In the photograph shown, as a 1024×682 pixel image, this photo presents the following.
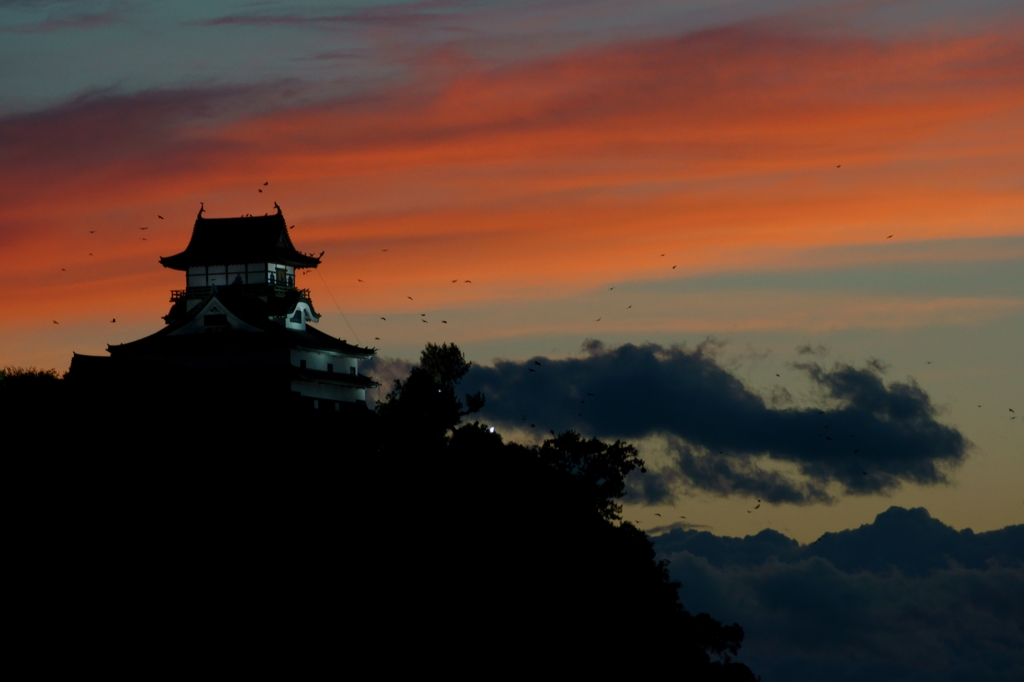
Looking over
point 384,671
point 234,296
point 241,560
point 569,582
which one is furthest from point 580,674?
point 234,296

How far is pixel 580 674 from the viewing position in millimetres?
80312

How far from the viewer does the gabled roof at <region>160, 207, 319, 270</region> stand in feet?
384

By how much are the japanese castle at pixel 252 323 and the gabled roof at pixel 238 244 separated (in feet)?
0.24

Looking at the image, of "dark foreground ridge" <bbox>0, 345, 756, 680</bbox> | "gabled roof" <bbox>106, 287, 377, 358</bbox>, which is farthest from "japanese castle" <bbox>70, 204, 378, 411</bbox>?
"dark foreground ridge" <bbox>0, 345, 756, 680</bbox>

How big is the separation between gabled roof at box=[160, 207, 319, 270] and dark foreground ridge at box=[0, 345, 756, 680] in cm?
2586

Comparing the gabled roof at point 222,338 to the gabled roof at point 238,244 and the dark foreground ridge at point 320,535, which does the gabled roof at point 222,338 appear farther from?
the dark foreground ridge at point 320,535

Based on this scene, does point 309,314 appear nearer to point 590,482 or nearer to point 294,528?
point 590,482

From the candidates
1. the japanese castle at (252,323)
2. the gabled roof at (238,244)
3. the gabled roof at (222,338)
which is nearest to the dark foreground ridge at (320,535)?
the japanese castle at (252,323)

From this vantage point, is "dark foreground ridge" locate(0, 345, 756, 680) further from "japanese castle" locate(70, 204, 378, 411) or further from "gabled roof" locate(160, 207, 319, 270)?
"gabled roof" locate(160, 207, 319, 270)

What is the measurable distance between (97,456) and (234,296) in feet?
120

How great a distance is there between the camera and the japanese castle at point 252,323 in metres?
108

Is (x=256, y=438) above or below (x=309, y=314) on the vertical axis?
below

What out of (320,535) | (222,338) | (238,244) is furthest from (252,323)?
(320,535)

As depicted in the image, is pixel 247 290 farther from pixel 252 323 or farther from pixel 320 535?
pixel 320 535
